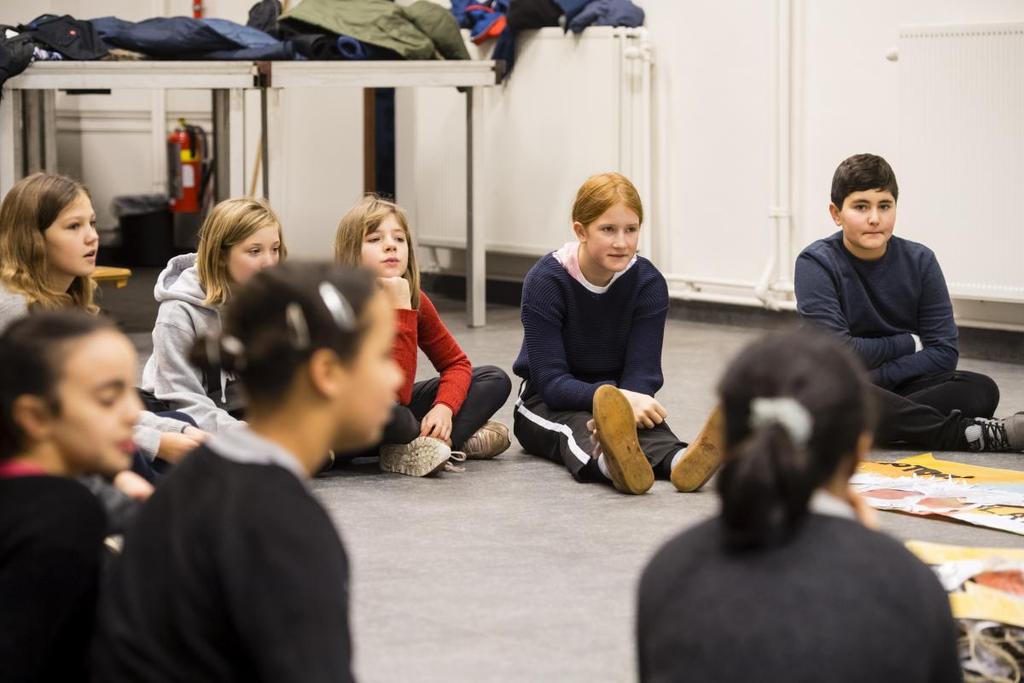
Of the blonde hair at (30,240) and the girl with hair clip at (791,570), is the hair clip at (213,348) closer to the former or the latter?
the girl with hair clip at (791,570)

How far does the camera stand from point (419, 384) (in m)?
3.54

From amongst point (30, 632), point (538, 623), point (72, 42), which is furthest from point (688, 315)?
point (30, 632)

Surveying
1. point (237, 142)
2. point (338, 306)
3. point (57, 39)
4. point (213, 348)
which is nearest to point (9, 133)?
point (57, 39)

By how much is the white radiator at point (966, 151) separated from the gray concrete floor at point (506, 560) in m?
1.53

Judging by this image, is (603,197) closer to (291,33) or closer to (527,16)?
(291,33)

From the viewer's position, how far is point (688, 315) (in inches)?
241

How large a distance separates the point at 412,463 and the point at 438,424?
0.11 meters

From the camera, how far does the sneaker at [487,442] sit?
3447mm

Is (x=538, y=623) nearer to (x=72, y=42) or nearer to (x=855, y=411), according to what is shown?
(x=855, y=411)

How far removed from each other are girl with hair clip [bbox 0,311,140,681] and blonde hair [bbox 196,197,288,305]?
1.54 m

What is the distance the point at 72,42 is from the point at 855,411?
14.4 feet

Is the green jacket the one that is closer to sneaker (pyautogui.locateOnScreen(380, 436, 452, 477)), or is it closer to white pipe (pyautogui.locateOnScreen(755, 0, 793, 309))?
white pipe (pyautogui.locateOnScreen(755, 0, 793, 309))

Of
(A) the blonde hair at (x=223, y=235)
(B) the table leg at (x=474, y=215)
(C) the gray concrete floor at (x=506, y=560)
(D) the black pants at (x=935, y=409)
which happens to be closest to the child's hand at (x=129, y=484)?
(C) the gray concrete floor at (x=506, y=560)

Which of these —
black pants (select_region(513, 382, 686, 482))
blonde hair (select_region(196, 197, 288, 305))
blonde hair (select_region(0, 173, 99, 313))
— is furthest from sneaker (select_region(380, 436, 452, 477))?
blonde hair (select_region(0, 173, 99, 313))
